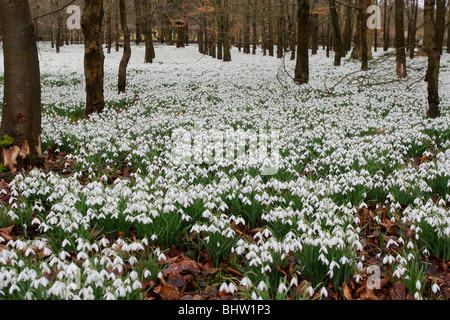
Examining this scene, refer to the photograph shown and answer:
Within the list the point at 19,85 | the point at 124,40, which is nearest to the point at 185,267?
the point at 19,85

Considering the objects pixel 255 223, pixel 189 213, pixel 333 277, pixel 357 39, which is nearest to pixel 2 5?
pixel 189 213

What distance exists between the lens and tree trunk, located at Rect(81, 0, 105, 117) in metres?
9.38

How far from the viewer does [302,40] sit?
1431 cm

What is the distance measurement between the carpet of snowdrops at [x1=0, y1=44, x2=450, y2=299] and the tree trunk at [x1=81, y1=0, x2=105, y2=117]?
2.48 feet

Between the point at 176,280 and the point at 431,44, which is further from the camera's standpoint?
the point at 431,44

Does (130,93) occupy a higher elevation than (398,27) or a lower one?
lower

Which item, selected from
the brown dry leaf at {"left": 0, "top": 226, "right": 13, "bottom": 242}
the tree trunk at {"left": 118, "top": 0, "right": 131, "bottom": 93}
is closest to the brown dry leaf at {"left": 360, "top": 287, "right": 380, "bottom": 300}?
the brown dry leaf at {"left": 0, "top": 226, "right": 13, "bottom": 242}

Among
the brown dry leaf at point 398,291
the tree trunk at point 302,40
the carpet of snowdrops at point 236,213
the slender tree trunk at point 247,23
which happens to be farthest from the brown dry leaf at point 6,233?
the slender tree trunk at point 247,23

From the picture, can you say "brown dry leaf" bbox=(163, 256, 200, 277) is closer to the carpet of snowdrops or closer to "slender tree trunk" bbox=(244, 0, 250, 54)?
the carpet of snowdrops

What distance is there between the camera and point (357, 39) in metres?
25.8

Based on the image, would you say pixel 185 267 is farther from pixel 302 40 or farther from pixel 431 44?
pixel 302 40

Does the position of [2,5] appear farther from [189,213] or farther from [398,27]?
[398,27]

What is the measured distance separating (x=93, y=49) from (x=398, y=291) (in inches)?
355
